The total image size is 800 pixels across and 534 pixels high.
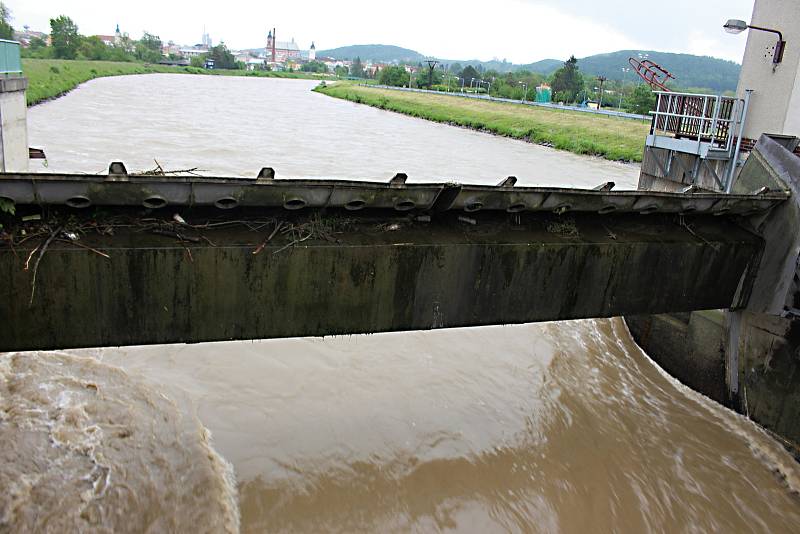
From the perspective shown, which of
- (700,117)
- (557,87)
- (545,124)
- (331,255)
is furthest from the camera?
(557,87)

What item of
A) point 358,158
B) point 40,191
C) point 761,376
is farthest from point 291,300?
point 358,158

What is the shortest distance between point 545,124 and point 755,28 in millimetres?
40164

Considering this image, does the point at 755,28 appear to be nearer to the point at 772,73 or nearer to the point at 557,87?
the point at 772,73

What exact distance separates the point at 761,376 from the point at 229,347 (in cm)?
837

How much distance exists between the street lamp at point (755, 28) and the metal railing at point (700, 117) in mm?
1117

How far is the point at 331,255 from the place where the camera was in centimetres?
630

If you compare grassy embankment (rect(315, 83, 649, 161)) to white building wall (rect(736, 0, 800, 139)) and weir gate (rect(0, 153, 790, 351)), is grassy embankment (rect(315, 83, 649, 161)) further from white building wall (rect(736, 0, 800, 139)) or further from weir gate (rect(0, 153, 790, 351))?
weir gate (rect(0, 153, 790, 351))

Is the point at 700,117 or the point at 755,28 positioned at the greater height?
the point at 755,28

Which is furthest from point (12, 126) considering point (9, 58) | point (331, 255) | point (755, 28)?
point (755, 28)

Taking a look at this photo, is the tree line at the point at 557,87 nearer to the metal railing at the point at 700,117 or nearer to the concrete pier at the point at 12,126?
the metal railing at the point at 700,117

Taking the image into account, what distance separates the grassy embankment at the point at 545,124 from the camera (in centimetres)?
4297

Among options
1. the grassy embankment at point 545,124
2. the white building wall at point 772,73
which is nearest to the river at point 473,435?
the white building wall at point 772,73

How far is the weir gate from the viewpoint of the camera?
18.0 ft

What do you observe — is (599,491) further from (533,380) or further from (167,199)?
(167,199)
